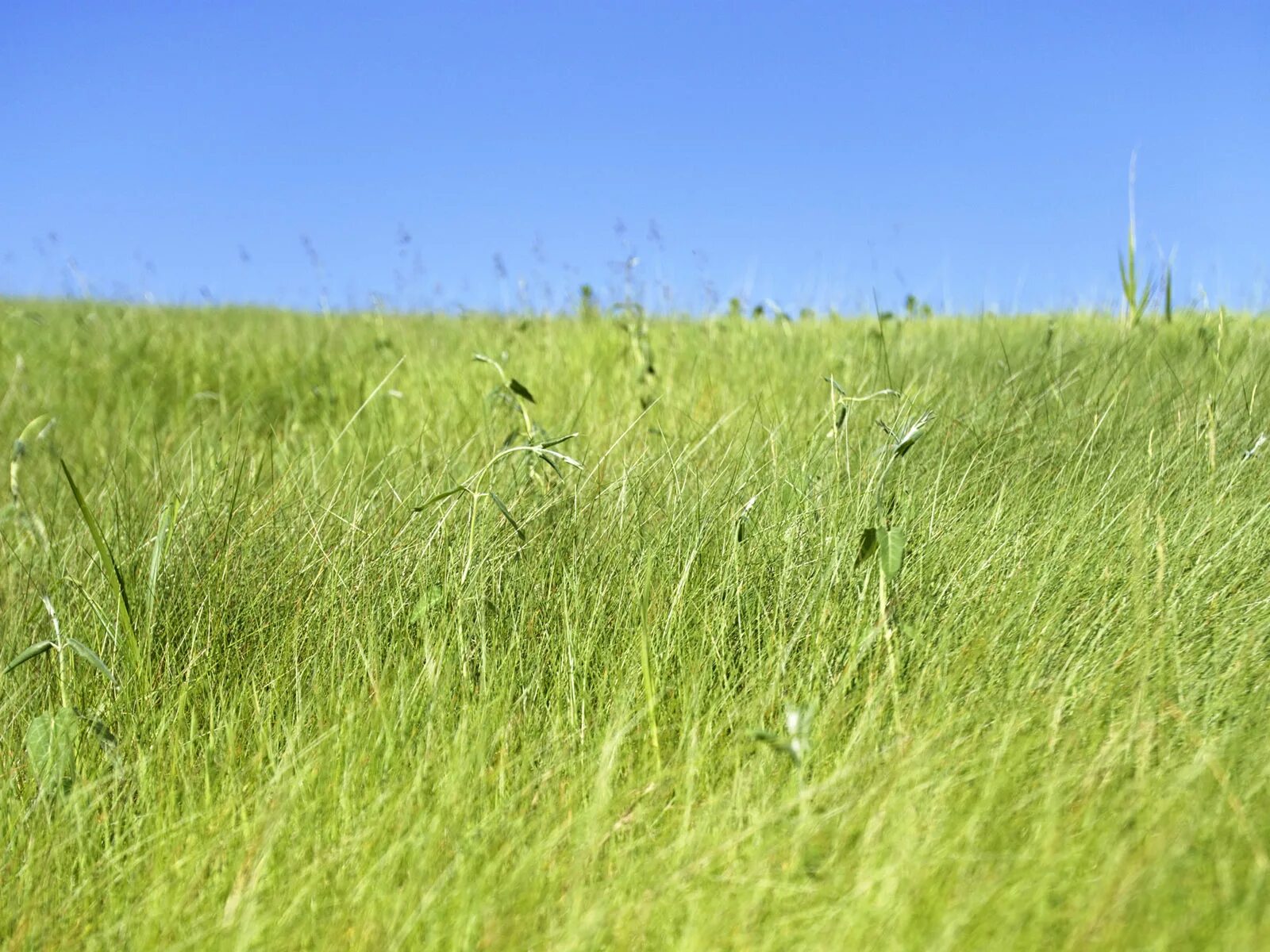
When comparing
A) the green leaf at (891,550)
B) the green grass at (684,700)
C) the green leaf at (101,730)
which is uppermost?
the green leaf at (891,550)

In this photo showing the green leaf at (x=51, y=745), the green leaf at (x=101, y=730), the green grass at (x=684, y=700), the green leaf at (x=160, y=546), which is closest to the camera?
the green grass at (x=684, y=700)

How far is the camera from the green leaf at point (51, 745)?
162cm

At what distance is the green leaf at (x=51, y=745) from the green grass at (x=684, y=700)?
6 centimetres

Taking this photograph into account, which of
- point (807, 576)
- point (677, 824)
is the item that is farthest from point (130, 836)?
point (807, 576)

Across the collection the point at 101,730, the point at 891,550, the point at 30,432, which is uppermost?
the point at 891,550

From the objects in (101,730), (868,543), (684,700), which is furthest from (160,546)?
(868,543)

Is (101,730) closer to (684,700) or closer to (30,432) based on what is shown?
(30,432)

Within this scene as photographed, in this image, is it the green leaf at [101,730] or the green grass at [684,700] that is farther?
the green leaf at [101,730]

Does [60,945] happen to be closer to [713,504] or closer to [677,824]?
[677,824]

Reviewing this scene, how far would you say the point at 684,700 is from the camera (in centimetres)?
178

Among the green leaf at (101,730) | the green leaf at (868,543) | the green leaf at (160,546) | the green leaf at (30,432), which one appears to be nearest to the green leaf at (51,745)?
the green leaf at (101,730)

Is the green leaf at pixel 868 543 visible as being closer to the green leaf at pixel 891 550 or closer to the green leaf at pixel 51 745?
the green leaf at pixel 891 550

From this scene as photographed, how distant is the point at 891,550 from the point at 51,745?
4.26 ft

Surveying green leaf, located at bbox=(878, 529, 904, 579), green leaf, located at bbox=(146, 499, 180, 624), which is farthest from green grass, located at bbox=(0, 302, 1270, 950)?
green leaf, located at bbox=(878, 529, 904, 579)
